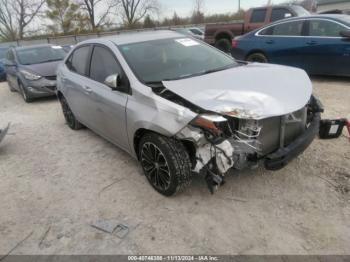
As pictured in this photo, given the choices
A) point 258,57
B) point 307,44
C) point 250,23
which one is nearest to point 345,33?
point 307,44

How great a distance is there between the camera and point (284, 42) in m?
7.61

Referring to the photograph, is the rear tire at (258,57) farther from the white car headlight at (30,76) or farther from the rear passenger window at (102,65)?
the white car headlight at (30,76)

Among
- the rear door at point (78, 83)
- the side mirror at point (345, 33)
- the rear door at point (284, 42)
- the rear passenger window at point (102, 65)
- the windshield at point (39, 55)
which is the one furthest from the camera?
the windshield at point (39, 55)

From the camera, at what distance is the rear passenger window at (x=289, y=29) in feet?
24.5

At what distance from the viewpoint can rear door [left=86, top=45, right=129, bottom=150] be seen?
3534 millimetres

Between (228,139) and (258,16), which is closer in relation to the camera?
(228,139)

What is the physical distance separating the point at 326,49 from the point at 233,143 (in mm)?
5444

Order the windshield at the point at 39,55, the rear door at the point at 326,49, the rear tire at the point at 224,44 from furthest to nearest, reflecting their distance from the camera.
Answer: the rear tire at the point at 224,44 → the windshield at the point at 39,55 → the rear door at the point at 326,49

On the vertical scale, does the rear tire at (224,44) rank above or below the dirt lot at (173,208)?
above

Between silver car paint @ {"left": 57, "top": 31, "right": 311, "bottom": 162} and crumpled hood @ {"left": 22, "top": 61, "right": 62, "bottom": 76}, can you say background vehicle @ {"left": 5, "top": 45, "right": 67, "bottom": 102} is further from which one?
silver car paint @ {"left": 57, "top": 31, "right": 311, "bottom": 162}

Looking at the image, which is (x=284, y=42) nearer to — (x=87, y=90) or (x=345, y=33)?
(x=345, y=33)

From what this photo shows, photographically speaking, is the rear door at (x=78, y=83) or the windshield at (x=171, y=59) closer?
the windshield at (x=171, y=59)

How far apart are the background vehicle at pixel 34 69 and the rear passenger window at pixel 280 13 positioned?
7065mm

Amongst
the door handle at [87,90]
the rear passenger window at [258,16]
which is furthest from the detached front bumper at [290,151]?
the rear passenger window at [258,16]
